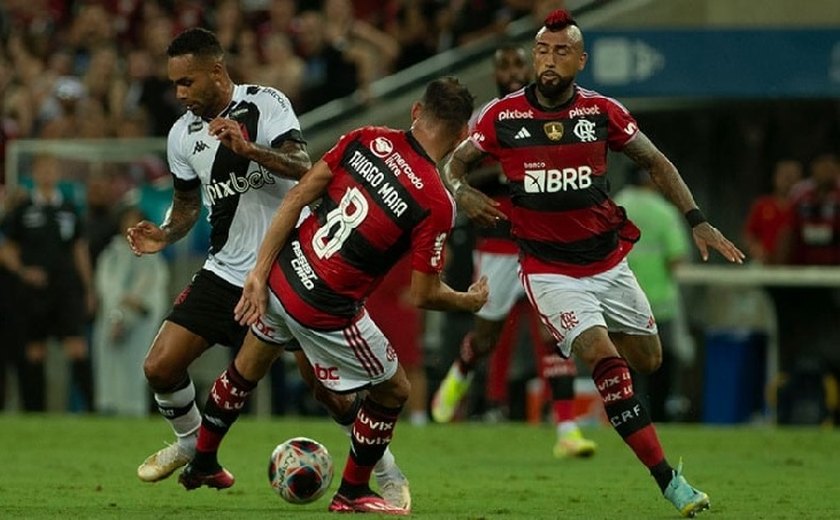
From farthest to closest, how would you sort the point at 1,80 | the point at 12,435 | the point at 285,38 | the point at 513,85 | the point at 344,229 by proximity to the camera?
the point at 1,80, the point at 285,38, the point at 12,435, the point at 513,85, the point at 344,229

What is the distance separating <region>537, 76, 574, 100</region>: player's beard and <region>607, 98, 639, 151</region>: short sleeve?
0.88 ft

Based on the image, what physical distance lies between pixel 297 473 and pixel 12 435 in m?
6.84

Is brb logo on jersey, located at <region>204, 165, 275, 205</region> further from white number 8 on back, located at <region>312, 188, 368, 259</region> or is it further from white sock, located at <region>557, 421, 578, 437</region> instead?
white sock, located at <region>557, 421, 578, 437</region>

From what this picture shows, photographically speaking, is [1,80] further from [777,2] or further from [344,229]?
[344,229]

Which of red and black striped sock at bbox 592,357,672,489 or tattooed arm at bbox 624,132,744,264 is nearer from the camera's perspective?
red and black striped sock at bbox 592,357,672,489

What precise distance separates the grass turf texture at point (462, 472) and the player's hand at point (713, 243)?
132 centimetres

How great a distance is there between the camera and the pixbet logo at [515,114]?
34.9 ft

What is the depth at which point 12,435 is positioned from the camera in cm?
1586

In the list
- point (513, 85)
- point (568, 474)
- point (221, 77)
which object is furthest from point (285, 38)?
point (221, 77)

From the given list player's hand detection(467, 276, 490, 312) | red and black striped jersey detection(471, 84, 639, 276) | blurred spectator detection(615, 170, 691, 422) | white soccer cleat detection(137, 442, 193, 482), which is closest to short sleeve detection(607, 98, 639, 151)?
red and black striped jersey detection(471, 84, 639, 276)

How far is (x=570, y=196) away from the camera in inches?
417

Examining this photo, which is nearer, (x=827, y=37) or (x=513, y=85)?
(x=513, y=85)

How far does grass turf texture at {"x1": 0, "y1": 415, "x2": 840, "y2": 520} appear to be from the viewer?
10.0 m

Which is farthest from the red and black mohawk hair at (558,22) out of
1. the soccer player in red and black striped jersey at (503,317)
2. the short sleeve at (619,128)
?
the soccer player in red and black striped jersey at (503,317)
